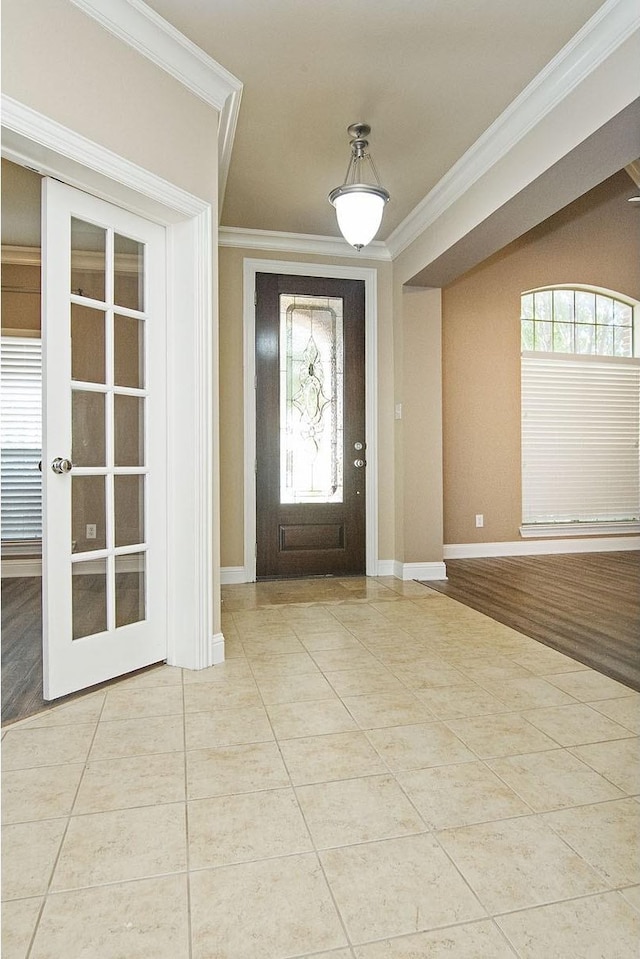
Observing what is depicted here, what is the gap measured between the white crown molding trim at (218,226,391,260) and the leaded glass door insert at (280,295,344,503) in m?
0.37

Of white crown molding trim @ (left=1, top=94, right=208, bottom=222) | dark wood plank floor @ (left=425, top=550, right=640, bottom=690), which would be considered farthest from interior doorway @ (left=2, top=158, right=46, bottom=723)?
dark wood plank floor @ (left=425, top=550, right=640, bottom=690)

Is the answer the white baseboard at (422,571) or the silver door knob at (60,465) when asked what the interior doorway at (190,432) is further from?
the white baseboard at (422,571)

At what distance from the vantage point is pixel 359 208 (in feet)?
9.93

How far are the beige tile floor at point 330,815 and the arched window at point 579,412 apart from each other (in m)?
3.42

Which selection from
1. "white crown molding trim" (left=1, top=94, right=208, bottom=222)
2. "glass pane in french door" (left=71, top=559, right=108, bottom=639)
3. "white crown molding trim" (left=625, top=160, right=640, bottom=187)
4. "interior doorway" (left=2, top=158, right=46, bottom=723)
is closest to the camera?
"white crown molding trim" (left=1, top=94, right=208, bottom=222)

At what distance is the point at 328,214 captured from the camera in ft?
14.0

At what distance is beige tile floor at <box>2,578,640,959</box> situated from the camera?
1230 millimetres

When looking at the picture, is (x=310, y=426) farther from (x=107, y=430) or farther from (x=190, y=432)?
(x=107, y=430)

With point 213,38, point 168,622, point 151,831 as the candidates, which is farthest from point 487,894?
point 213,38

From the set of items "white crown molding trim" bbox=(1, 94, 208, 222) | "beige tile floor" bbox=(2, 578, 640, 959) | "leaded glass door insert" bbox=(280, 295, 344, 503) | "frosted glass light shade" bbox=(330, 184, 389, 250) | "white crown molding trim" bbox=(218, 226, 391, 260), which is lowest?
"beige tile floor" bbox=(2, 578, 640, 959)

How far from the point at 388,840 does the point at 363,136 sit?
325cm

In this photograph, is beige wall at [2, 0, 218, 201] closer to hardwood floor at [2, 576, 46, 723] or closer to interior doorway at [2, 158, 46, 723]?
interior doorway at [2, 158, 46, 723]

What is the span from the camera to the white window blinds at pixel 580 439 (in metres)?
5.82

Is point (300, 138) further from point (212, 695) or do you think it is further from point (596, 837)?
point (596, 837)
